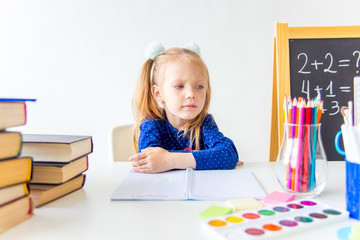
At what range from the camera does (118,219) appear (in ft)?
1.79

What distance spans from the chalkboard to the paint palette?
720 millimetres

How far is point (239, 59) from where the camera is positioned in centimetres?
205

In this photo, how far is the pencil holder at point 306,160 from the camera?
0.64 meters

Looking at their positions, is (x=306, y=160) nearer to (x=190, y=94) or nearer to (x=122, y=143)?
(x=190, y=94)

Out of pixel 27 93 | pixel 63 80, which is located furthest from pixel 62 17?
pixel 27 93

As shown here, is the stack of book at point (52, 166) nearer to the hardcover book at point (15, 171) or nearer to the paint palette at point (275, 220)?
the hardcover book at point (15, 171)

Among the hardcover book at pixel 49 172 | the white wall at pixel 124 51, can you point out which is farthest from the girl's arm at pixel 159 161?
the white wall at pixel 124 51

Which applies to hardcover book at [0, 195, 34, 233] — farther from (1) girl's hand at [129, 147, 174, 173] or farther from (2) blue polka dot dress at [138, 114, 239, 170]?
(2) blue polka dot dress at [138, 114, 239, 170]

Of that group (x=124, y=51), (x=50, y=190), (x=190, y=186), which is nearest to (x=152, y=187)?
(x=190, y=186)

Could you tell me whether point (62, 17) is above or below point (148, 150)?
above

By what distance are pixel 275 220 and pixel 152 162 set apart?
1.34ft

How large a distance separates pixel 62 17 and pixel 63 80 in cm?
40

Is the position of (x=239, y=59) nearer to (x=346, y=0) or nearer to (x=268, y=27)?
(x=268, y=27)

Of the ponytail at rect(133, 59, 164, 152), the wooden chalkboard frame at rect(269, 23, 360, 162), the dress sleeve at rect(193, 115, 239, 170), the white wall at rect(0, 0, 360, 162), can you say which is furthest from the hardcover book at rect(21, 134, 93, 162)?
the white wall at rect(0, 0, 360, 162)
